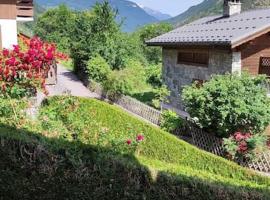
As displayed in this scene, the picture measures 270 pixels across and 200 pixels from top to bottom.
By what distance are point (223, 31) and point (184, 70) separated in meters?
3.65

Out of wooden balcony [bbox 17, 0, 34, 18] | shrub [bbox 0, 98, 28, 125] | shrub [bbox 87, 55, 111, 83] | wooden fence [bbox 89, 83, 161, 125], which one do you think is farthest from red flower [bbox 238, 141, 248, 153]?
shrub [bbox 87, 55, 111, 83]

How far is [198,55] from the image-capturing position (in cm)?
2147

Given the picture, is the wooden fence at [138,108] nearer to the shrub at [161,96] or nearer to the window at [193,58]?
the shrub at [161,96]

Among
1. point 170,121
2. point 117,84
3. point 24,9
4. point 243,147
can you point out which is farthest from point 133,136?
point 117,84

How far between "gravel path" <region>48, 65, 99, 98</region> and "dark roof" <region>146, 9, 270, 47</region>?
18.2 ft

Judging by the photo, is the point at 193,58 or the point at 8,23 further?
the point at 193,58

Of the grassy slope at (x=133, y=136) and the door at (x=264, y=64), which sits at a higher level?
the door at (x=264, y=64)

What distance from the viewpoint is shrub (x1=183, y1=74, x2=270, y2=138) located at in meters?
16.0

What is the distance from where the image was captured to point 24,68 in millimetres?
13281

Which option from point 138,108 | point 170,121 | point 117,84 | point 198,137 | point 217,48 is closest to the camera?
point 198,137

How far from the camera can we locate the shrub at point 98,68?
26866 mm

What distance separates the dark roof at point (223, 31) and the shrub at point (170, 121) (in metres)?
3.51

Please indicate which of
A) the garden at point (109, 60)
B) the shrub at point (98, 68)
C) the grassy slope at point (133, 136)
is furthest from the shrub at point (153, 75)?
the grassy slope at point (133, 136)

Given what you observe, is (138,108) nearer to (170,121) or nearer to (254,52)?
(170,121)
